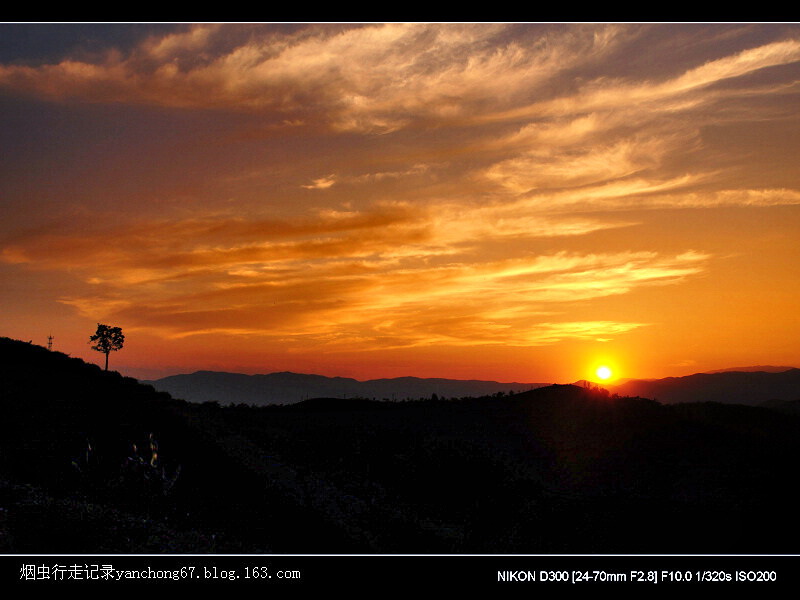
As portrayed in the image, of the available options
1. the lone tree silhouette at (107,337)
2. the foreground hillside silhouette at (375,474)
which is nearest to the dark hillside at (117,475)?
the foreground hillside silhouette at (375,474)

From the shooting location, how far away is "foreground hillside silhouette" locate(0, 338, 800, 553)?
72.6 feet

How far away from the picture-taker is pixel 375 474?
3256 centimetres

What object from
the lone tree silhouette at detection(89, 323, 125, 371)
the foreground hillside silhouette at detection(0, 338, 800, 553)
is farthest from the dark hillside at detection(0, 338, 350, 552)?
the lone tree silhouette at detection(89, 323, 125, 371)

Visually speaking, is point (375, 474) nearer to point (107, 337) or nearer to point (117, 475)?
point (117, 475)

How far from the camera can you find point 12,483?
20406mm

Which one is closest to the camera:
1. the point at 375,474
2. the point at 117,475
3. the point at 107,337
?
the point at 117,475

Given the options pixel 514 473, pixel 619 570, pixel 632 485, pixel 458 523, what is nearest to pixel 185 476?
pixel 458 523

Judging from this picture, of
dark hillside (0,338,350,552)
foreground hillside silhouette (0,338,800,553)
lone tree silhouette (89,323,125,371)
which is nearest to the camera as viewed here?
dark hillside (0,338,350,552)

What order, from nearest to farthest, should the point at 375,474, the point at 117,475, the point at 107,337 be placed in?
the point at 117,475 → the point at 375,474 → the point at 107,337

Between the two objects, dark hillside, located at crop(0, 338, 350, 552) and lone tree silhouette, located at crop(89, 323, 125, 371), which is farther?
lone tree silhouette, located at crop(89, 323, 125, 371)

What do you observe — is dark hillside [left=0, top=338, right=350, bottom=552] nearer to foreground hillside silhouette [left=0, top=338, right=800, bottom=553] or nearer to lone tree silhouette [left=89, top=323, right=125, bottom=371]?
foreground hillside silhouette [left=0, top=338, right=800, bottom=553]

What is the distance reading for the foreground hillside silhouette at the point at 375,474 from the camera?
22141 mm

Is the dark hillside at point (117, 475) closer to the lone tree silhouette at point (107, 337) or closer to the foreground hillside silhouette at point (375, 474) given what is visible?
the foreground hillside silhouette at point (375, 474)

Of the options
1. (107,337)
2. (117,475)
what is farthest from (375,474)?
(107,337)
